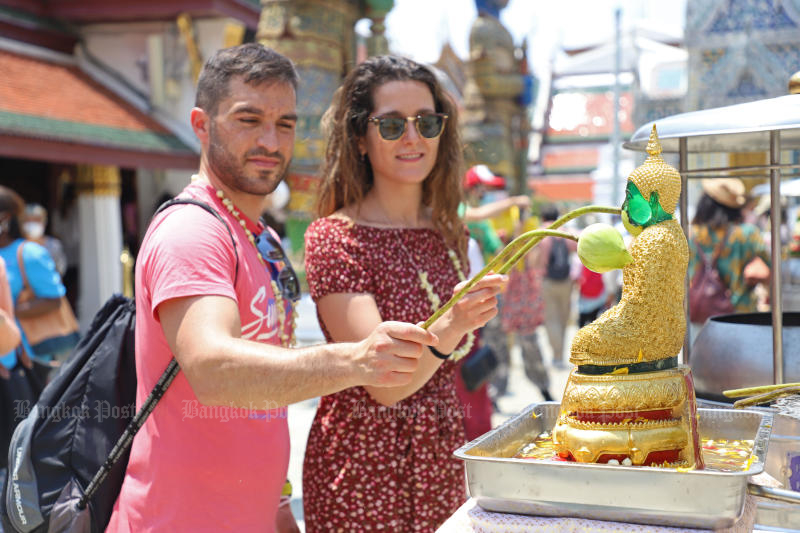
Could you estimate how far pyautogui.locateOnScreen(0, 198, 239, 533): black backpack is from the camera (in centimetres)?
169

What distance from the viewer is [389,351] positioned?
1.32 metres

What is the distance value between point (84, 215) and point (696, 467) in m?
9.79

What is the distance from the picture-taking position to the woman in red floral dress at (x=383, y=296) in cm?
200

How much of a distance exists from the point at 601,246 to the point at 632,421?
31 cm

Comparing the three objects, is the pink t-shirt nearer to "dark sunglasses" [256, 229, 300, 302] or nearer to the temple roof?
"dark sunglasses" [256, 229, 300, 302]

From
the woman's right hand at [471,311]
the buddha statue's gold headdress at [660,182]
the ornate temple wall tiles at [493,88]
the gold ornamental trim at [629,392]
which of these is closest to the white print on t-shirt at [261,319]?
the woman's right hand at [471,311]

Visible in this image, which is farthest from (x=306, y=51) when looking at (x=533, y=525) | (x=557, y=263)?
(x=533, y=525)

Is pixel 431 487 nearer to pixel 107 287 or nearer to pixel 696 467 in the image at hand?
pixel 696 467

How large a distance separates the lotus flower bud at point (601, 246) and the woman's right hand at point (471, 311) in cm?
23

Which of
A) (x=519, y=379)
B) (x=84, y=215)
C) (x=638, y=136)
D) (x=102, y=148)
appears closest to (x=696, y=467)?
(x=638, y=136)

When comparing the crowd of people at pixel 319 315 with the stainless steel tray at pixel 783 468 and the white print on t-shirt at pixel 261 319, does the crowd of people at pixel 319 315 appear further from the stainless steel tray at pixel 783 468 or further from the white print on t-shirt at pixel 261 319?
the stainless steel tray at pixel 783 468

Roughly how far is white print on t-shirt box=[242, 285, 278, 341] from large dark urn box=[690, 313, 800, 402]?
1.20 m

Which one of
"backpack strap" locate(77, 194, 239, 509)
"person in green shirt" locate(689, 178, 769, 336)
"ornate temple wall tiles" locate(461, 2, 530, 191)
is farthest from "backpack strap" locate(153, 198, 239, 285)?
"ornate temple wall tiles" locate(461, 2, 530, 191)

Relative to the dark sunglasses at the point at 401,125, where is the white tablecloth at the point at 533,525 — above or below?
below
